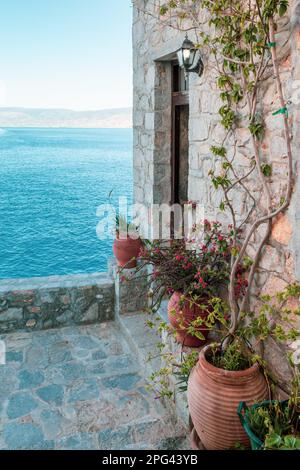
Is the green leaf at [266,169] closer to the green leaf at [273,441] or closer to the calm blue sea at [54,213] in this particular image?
the green leaf at [273,441]

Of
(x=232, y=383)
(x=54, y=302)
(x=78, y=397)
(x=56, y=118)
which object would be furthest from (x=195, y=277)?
(x=56, y=118)

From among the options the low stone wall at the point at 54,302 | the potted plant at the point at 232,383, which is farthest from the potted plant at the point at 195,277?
the low stone wall at the point at 54,302

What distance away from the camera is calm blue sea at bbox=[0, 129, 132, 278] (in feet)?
39.4

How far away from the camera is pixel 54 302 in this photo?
431 cm

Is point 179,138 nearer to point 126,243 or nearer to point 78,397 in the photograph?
point 126,243

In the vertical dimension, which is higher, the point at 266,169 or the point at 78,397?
the point at 266,169

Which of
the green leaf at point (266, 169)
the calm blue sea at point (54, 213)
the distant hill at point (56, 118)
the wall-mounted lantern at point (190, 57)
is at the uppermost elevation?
the distant hill at point (56, 118)

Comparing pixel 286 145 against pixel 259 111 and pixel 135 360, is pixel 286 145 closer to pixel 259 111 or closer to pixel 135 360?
pixel 259 111

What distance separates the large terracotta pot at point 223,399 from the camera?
78.2 inches

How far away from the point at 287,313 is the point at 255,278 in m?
0.43

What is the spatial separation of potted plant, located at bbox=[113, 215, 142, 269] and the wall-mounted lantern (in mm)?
2006

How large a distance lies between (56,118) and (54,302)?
5403 inches

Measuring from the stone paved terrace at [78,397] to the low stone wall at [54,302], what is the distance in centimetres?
16

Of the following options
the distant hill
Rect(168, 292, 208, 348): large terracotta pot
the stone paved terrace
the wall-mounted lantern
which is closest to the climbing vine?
the wall-mounted lantern
